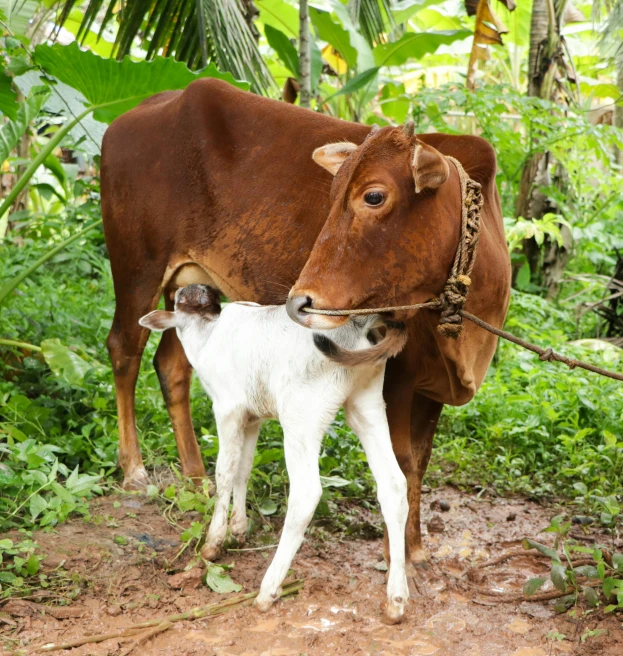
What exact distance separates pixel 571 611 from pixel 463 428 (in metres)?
2.28

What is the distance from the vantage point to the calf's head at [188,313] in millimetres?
3502

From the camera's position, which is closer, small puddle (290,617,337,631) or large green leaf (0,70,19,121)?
small puddle (290,617,337,631)

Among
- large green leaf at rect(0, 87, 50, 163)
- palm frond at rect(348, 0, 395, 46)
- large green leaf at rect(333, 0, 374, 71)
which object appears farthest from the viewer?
large green leaf at rect(333, 0, 374, 71)

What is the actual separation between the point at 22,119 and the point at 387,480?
271 centimetres

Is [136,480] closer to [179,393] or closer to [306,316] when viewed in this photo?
[179,393]

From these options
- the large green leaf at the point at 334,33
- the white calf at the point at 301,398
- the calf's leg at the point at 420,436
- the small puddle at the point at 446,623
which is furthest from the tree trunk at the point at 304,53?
the small puddle at the point at 446,623

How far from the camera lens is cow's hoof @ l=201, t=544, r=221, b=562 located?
11.2 feet

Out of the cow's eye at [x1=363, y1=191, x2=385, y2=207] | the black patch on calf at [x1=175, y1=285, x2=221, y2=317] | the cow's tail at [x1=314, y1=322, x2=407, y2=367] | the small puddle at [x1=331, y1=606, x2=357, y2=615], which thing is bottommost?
the small puddle at [x1=331, y1=606, x2=357, y2=615]

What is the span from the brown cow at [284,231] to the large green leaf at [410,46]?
4.33 meters

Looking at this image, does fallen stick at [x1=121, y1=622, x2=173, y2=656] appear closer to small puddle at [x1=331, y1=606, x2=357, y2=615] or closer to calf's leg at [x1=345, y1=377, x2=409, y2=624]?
small puddle at [x1=331, y1=606, x2=357, y2=615]

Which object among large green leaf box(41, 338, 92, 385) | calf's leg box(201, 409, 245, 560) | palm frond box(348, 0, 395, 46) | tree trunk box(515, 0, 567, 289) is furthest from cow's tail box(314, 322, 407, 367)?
tree trunk box(515, 0, 567, 289)

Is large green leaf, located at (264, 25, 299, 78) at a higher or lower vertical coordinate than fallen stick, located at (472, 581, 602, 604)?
higher

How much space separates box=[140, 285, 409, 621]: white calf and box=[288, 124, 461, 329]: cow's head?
0.74 feet

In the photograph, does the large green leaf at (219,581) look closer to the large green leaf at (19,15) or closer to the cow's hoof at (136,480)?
the cow's hoof at (136,480)
